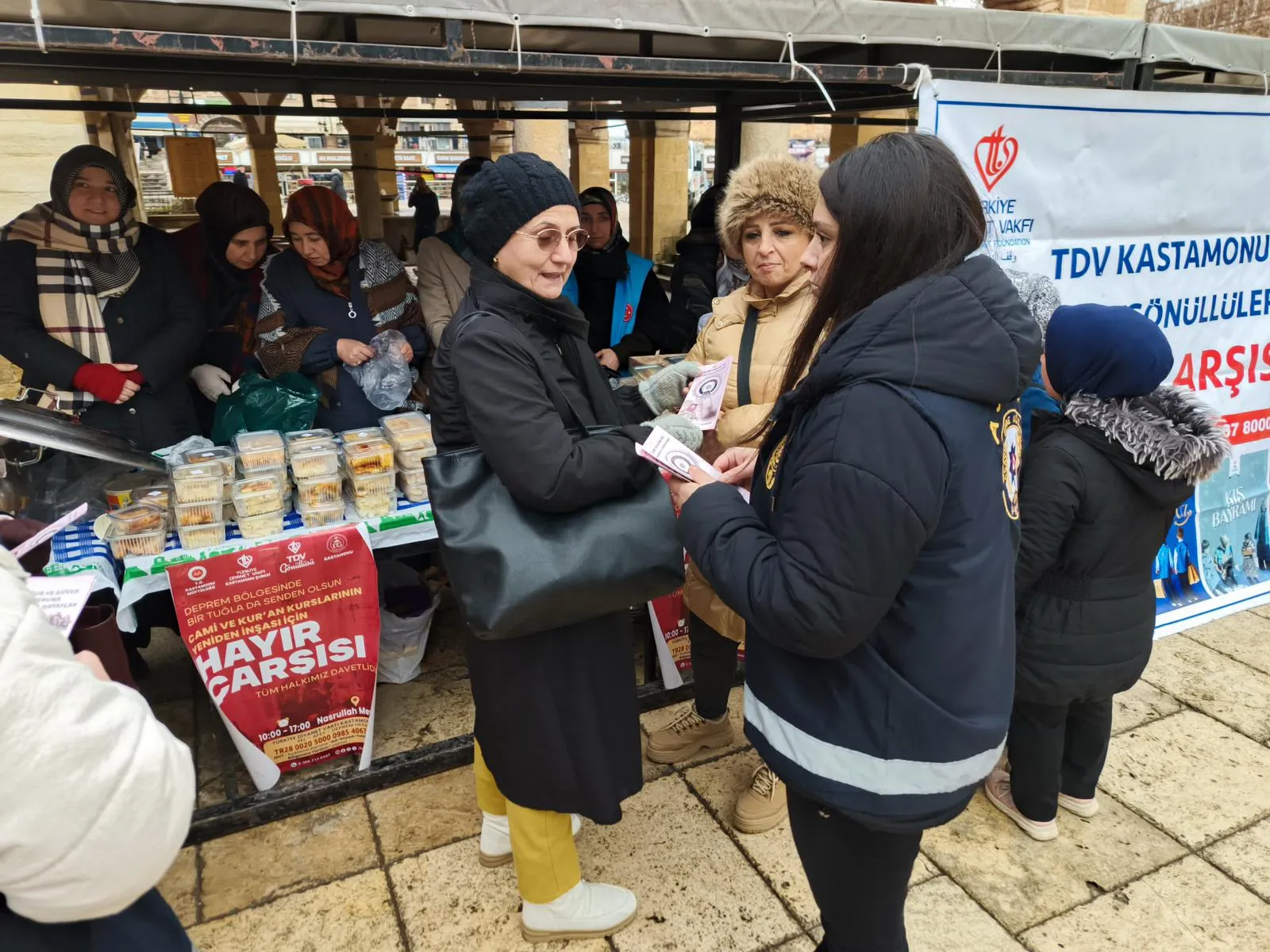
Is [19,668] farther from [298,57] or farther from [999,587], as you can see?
[298,57]

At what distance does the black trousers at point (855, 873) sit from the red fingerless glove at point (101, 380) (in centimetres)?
273

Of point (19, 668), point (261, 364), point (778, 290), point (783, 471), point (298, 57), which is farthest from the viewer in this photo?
point (261, 364)

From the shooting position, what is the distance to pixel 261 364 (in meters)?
3.24

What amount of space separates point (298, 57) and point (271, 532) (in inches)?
55.7

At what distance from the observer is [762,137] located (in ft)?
29.8

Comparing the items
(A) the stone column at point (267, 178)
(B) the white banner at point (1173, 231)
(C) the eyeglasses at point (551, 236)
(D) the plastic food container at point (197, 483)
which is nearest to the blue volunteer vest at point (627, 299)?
(B) the white banner at point (1173, 231)

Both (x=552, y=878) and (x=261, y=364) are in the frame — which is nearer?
(x=552, y=878)

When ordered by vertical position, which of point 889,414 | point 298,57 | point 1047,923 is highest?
point 298,57

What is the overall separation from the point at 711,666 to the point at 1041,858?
1.20m

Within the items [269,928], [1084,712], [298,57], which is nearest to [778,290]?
[298,57]

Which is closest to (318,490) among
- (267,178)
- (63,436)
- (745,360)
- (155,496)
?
(155,496)

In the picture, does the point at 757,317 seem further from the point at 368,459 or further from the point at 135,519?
the point at 135,519

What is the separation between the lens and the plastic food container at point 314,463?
2607 millimetres

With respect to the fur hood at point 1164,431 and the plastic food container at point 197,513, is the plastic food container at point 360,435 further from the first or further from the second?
the fur hood at point 1164,431
